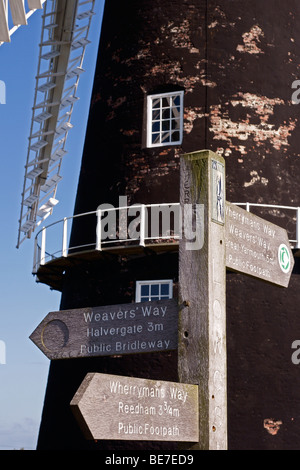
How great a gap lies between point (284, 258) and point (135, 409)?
5.90ft

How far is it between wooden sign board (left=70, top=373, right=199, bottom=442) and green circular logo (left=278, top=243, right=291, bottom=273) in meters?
1.29

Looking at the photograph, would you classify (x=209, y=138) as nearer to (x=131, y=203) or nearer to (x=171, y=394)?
(x=131, y=203)

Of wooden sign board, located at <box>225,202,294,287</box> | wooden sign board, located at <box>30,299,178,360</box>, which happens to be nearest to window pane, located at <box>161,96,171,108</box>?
wooden sign board, located at <box>225,202,294,287</box>

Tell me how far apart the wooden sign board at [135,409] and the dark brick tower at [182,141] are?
29.7ft

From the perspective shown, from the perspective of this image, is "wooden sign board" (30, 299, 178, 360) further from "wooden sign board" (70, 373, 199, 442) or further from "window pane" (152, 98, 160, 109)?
"window pane" (152, 98, 160, 109)

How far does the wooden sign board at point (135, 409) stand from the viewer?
4.34 metres

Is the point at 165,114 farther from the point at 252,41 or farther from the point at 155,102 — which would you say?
the point at 252,41

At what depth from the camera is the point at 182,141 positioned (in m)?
15.2

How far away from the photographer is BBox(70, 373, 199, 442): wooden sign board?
4336 mm

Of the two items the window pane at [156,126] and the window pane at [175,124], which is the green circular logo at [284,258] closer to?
the window pane at [175,124]

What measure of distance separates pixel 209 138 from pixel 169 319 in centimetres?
1027

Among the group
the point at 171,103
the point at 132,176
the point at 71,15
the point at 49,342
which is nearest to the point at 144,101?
the point at 171,103

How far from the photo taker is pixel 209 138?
1507 centimetres

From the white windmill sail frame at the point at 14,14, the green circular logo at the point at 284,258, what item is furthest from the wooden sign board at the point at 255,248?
the white windmill sail frame at the point at 14,14
